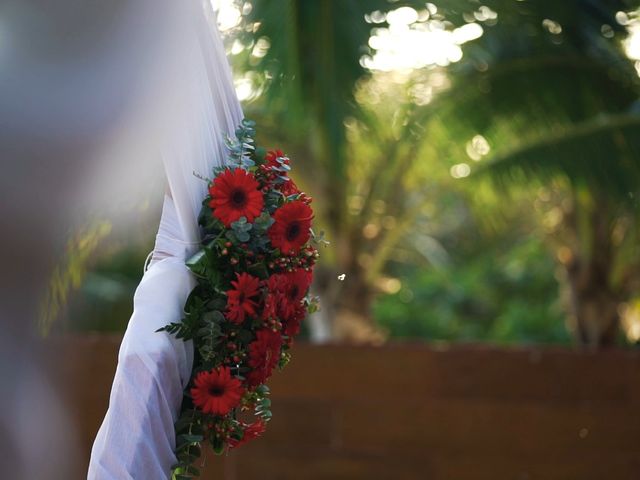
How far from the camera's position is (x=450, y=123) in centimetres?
743

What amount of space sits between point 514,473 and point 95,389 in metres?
3.13

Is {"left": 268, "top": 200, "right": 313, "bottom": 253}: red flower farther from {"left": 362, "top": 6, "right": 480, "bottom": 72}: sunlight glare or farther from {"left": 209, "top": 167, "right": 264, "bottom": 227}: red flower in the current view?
{"left": 362, "top": 6, "right": 480, "bottom": 72}: sunlight glare

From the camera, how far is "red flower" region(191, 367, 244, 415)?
276cm

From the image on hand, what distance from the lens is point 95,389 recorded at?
24.3 ft

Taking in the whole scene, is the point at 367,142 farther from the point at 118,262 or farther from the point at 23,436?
the point at 23,436

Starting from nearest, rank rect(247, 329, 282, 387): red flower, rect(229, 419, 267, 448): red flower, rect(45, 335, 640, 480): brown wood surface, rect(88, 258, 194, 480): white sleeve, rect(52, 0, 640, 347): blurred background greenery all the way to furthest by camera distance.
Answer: rect(88, 258, 194, 480): white sleeve → rect(247, 329, 282, 387): red flower → rect(229, 419, 267, 448): red flower → rect(52, 0, 640, 347): blurred background greenery → rect(45, 335, 640, 480): brown wood surface

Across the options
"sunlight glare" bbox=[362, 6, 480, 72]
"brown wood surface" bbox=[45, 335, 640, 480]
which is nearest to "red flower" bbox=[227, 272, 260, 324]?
"sunlight glare" bbox=[362, 6, 480, 72]

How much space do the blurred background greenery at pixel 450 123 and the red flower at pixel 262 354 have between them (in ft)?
9.47

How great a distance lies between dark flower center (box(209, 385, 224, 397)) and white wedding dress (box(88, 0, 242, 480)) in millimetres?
130

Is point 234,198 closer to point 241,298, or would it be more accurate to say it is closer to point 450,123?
point 241,298

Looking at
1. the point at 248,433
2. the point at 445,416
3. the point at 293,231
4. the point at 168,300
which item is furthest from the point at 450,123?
the point at 168,300

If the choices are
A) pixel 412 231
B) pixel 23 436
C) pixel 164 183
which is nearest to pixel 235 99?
pixel 164 183

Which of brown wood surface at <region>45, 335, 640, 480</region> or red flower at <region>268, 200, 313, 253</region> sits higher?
red flower at <region>268, 200, 313, 253</region>

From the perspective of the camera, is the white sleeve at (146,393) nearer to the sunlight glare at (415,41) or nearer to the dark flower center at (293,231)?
the dark flower center at (293,231)
